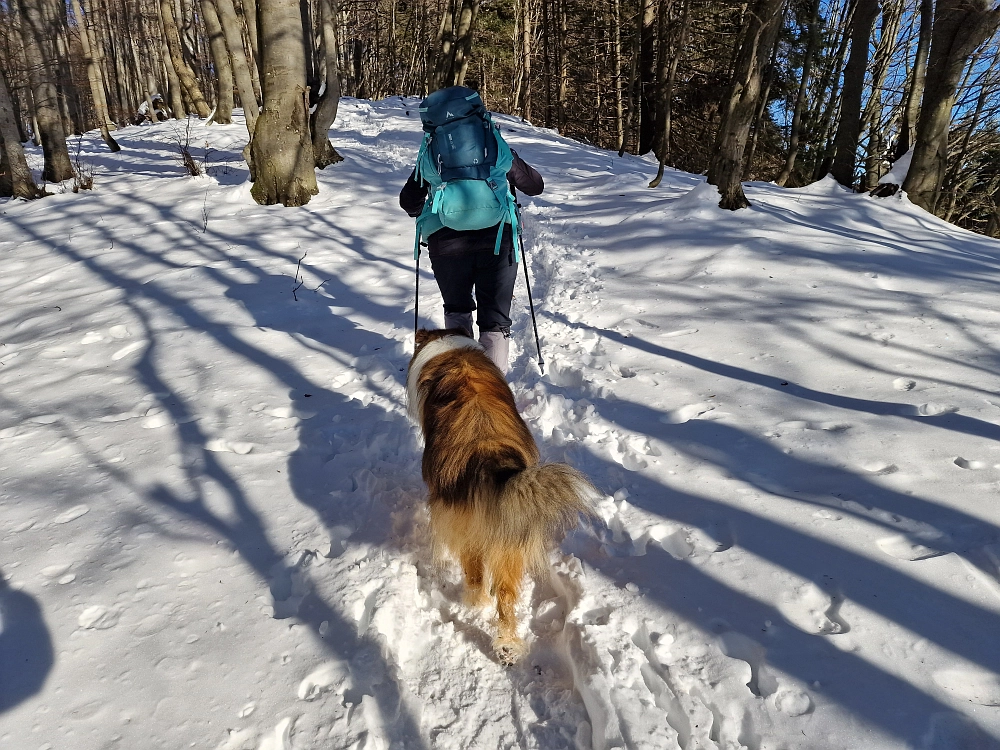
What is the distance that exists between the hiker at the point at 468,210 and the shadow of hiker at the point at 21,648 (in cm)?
A: 248

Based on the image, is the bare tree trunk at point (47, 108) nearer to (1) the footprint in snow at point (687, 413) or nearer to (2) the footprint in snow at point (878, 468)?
(1) the footprint in snow at point (687, 413)

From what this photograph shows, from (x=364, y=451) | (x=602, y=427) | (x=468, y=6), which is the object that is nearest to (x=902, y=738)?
(x=602, y=427)

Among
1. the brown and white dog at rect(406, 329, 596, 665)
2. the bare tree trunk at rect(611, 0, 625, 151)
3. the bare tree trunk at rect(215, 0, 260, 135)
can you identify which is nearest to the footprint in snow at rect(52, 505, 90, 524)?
the brown and white dog at rect(406, 329, 596, 665)

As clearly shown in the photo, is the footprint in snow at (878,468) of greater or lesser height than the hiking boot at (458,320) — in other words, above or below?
below

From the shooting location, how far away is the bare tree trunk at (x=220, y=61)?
15672 millimetres

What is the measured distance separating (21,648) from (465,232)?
8.96ft

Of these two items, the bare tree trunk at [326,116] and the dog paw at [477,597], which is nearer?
the dog paw at [477,597]

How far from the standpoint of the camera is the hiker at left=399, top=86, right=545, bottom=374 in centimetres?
324

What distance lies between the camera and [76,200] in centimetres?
953

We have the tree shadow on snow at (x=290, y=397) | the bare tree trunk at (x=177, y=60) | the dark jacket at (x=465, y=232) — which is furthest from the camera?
the bare tree trunk at (x=177, y=60)

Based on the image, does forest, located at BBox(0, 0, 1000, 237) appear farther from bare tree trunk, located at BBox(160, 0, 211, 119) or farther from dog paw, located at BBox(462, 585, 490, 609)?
dog paw, located at BBox(462, 585, 490, 609)

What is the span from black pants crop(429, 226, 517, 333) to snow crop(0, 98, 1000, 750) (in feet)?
2.21

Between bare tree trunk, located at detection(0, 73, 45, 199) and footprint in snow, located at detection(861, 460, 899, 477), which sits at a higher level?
bare tree trunk, located at detection(0, 73, 45, 199)

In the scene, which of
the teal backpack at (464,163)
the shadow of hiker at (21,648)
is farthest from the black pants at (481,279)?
the shadow of hiker at (21,648)
